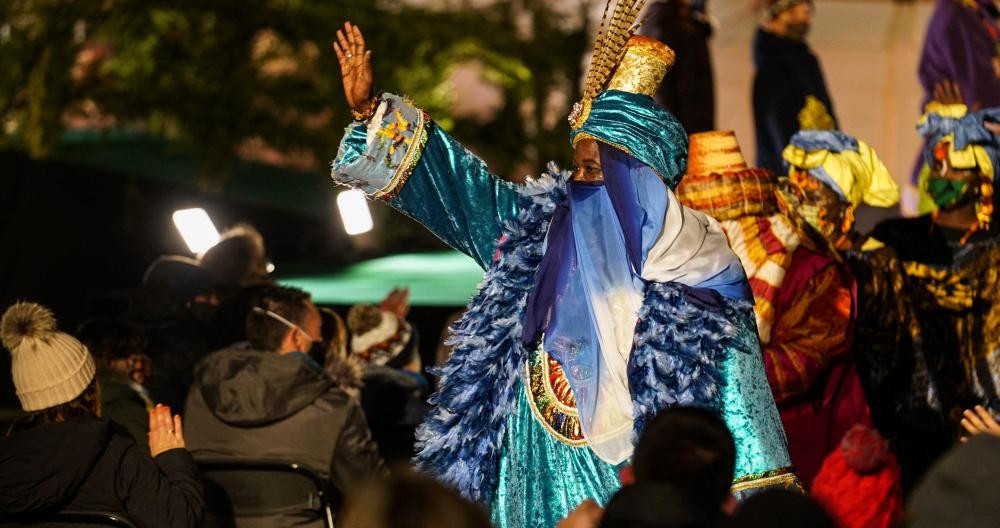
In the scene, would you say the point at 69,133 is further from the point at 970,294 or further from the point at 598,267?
the point at 598,267

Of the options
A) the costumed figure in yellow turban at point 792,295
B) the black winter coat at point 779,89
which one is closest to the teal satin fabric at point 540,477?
the costumed figure in yellow turban at point 792,295

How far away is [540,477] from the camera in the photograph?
13.3 feet

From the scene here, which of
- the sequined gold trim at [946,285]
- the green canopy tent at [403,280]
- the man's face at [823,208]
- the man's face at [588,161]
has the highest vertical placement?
the man's face at [588,161]

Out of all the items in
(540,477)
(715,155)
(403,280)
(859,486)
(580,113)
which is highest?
(580,113)

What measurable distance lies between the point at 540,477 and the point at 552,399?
0.21m

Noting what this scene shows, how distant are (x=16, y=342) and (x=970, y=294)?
3.60 metres

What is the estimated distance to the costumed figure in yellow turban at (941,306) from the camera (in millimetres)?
6031

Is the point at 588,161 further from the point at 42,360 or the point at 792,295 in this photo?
the point at 42,360

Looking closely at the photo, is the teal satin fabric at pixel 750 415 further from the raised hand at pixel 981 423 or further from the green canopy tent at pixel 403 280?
the green canopy tent at pixel 403 280

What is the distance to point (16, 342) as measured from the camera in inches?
187

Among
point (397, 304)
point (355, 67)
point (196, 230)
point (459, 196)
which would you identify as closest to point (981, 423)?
point (459, 196)

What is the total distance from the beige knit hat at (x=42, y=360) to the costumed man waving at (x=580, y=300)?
1.07m

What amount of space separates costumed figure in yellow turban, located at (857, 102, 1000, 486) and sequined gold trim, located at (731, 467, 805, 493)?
225 centimetres

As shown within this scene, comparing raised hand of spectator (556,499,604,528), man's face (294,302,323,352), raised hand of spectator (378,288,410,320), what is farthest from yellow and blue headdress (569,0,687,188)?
raised hand of spectator (378,288,410,320)
